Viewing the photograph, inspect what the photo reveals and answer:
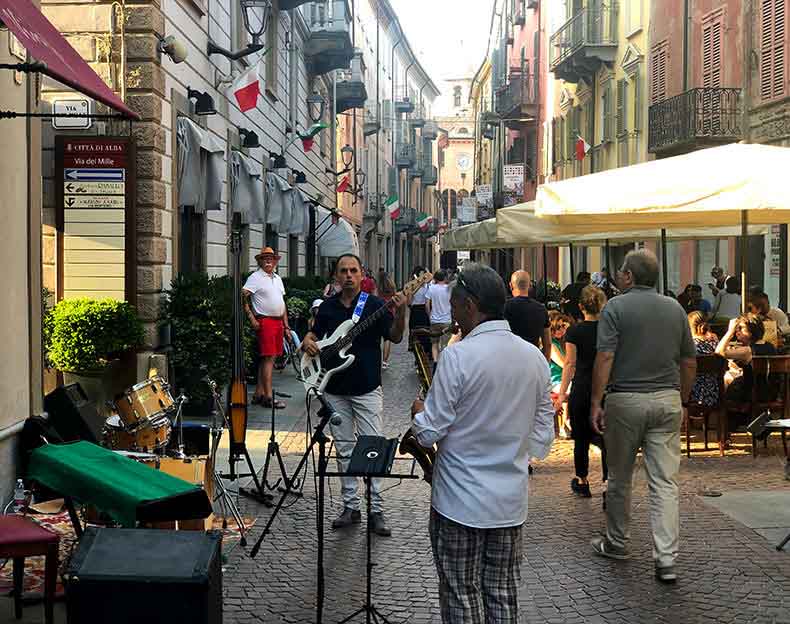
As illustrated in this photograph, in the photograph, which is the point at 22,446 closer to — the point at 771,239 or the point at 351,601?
the point at 351,601

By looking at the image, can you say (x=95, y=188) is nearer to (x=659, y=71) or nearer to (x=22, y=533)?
(x=22, y=533)

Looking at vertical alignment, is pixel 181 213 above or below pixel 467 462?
above

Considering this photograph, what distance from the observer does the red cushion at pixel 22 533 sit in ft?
16.8

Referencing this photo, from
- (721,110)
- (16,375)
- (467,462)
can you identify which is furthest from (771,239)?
(467,462)

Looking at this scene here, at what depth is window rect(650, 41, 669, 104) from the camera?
2516 cm

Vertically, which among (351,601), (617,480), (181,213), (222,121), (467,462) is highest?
(222,121)

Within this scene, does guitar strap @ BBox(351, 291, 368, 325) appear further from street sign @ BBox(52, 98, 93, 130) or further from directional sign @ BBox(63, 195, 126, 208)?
directional sign @ BBox(63, 195, 126, 208)

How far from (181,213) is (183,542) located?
32.5 ft

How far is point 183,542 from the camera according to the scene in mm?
4367

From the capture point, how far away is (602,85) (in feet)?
103

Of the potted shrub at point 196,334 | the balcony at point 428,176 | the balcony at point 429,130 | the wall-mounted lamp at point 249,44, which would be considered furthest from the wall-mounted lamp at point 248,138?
the balcony at point 429,130

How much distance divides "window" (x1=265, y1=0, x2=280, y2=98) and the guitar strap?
557 inches

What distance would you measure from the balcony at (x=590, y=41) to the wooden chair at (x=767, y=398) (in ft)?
69.1

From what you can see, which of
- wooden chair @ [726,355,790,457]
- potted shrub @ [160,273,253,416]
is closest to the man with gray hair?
wooden chair @ [726,355,790,457]
